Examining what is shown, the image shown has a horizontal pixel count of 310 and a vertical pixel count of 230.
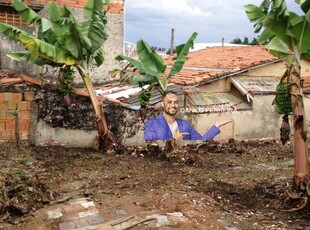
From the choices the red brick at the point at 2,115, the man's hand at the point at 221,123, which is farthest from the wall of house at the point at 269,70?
the red brick at the point at 2,115

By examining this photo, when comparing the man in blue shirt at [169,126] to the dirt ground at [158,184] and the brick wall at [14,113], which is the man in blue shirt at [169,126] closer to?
the dirt ground at [158,184]

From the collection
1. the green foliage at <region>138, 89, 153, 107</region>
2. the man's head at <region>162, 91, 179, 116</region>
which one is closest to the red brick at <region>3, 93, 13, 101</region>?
the green foliage at <region>138, 89, 153, 107</region>

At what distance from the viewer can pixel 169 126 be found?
31.1ft

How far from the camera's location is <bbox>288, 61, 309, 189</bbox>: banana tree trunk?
234 inches

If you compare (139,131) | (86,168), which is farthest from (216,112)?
(86,168)

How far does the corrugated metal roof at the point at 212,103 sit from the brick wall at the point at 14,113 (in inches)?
163

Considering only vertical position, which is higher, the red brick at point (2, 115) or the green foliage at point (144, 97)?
the green foliage at point (144, 97)

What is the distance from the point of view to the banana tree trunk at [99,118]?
9.20 metres

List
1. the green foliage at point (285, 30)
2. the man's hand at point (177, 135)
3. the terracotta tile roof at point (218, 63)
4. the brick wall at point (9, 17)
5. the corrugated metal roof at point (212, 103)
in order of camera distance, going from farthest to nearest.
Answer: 1. the terracotta tile roof at point (218, 63)
2. the corrugated metal roof at point (212, 103)
3. the brick wall at point (9, 17)
4. the man's hand at point (177, 135)
5. the green foliage at point (285, 30)

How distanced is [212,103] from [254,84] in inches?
75.0

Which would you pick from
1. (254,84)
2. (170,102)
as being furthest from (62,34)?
(254,84)

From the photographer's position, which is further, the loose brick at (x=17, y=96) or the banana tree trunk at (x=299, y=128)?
the loose brick at (x=17, y=96)

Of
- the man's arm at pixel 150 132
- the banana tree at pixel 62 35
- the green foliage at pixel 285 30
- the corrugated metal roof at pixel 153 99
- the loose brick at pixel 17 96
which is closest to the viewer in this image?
the green foliage at pixel 285 30

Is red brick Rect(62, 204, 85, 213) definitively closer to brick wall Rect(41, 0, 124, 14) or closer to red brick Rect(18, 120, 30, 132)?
red brick Rect(18, 120, 30, 132)
